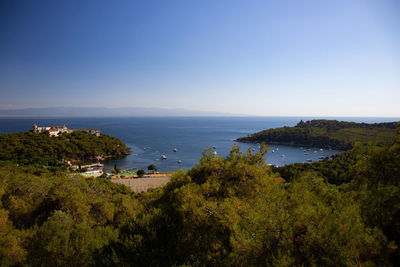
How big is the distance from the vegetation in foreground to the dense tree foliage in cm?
2997

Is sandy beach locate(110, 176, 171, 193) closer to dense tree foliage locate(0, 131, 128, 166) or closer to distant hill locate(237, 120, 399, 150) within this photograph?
dense tree foliage locate(0, 131, 128, 166)

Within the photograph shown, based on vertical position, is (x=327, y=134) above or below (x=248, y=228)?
below

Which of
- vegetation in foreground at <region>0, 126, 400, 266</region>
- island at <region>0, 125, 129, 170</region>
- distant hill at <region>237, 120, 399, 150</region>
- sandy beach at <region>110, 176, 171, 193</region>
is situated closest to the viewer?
vegetation in foreground at <region>0, 126, 400, 266</region>

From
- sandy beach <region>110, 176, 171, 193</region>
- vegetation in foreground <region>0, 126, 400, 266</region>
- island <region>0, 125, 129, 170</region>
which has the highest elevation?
vegetation in foreground <region>0, 126, 400, 266</region>

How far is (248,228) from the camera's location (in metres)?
3.31

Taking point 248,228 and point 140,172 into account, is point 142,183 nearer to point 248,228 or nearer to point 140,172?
point 140,172

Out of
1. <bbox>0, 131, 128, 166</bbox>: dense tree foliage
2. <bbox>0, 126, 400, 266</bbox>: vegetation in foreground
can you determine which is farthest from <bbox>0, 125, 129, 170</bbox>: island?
<bbox>0, 126, 400, 266</bbox>: vegetation in foreground

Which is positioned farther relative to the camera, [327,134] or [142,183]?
[327,134]

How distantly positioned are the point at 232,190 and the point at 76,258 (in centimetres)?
379

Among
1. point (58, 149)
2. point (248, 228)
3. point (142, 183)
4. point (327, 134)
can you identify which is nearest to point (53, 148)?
point (58, 149)

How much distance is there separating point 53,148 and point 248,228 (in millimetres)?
45149

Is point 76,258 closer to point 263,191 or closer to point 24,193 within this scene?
point 263,191

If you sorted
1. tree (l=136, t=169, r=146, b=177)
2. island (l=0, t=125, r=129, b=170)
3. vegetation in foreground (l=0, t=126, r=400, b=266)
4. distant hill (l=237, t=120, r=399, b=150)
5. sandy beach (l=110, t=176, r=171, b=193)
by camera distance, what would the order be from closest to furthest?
vegetation in foreground (l=0, t=126, r=400, b=266) → sandy beach (l=110, t=176, r=171, b=193) → tree (l=136, t=169, r=146, b=177) → island (l=0, t=125, r=129, b=170) → distant hill (l=237, t=120, r=399, b=150)

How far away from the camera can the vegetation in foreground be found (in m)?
2.78
